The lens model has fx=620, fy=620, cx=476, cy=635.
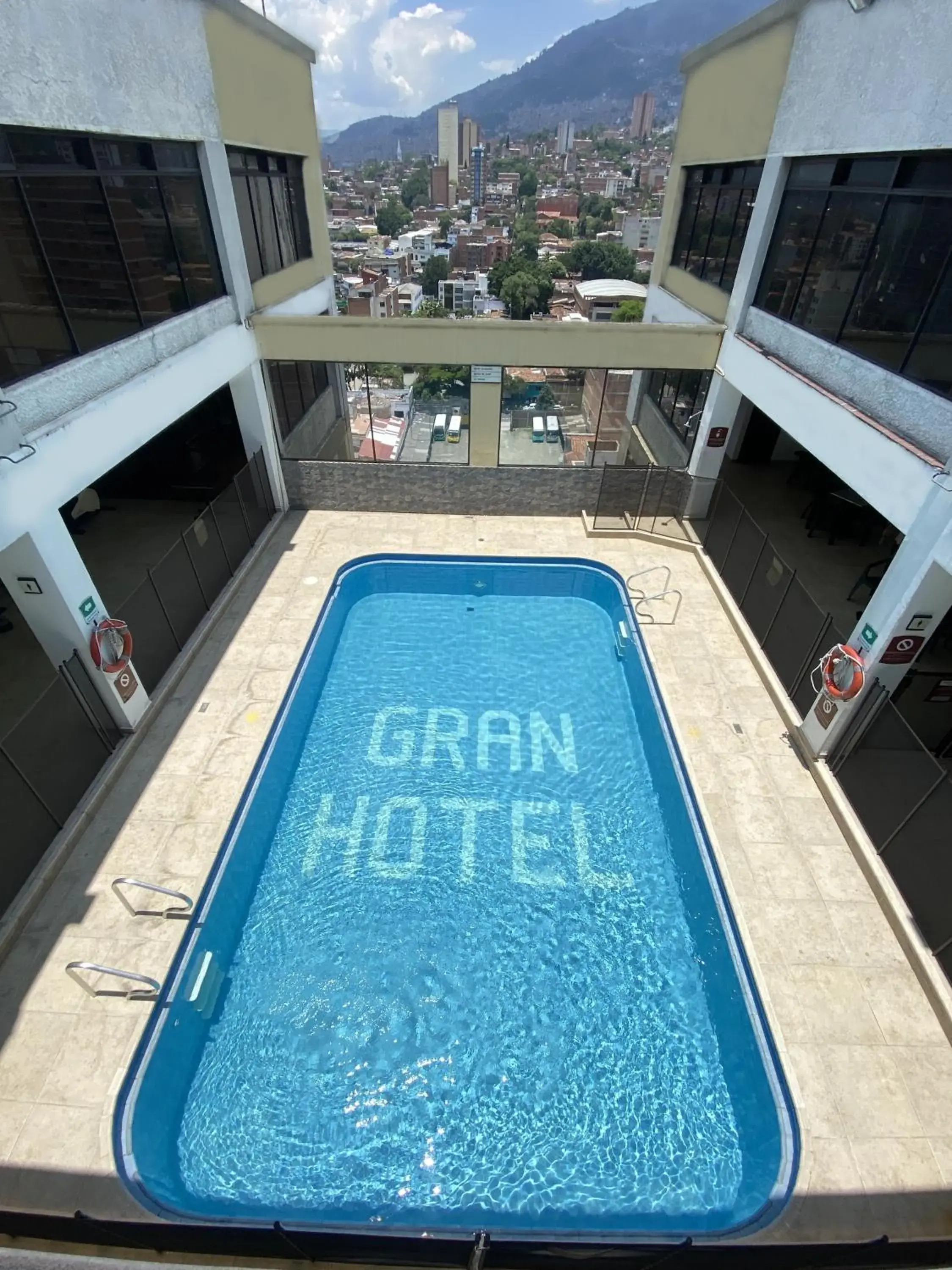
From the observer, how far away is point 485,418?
15.0 meters

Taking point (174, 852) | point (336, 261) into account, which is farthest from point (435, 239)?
point (174, 852)

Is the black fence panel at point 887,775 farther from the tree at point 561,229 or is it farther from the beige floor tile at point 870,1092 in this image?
the tree at point 561,229

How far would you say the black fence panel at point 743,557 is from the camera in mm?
12211

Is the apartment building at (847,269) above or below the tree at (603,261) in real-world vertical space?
above

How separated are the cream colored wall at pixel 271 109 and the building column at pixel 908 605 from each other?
1343 centimetres

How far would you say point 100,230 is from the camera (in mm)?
9375

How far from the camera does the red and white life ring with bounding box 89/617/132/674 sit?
8828mm

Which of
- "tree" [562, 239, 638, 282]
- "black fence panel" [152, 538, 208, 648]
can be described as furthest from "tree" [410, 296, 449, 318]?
"black fence panel" [152, 538, 208, 648]

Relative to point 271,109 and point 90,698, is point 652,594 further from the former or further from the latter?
point 271,109

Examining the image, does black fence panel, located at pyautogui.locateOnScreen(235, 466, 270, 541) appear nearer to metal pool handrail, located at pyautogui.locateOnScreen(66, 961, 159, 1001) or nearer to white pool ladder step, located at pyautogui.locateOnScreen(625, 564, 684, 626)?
white pool ladder step, located at pyautogui.locateOnScreen(625, 564, 684, 626)

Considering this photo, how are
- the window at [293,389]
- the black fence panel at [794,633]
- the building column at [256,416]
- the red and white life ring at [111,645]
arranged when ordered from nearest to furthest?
the red and white life ring at [111,645] → the black fence panel at [794,633] → the building column at [256,416] → the window at [293,389]

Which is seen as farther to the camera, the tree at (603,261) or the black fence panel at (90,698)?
the tree at (603,261)

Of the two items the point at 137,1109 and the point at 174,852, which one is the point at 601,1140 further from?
the point at 174,852

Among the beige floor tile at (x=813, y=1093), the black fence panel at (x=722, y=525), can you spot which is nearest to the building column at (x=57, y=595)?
the beige floor tile at (x=813, y=1093)
